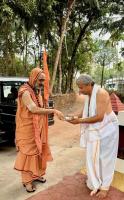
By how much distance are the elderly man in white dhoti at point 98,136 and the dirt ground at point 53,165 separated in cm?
105

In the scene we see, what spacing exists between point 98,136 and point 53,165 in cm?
209

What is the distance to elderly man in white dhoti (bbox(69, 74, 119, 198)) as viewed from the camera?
156 inches

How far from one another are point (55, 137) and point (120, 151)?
3898mm

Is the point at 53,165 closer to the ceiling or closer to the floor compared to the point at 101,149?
closer to the floor

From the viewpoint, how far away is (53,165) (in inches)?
231

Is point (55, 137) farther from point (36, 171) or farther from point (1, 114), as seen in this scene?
point (36, 171)

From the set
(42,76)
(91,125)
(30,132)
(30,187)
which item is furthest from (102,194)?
(42,76)

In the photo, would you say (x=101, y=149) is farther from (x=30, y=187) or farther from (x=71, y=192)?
(x=30, y=187)

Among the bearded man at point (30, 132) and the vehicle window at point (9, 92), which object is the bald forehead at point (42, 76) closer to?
the bearded man at point (30, 132)

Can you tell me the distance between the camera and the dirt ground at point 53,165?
4.65m

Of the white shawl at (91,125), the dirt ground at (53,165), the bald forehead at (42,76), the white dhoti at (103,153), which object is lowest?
the dirt ground at (53,165)

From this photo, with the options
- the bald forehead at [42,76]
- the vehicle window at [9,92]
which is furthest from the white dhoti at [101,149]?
the vehicle window at [9,92]

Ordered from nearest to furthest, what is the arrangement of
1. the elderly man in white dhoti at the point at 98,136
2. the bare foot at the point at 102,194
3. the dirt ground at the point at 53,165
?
the elderly man in white dhoti at the point at 98,136 → the bare foot at the point at 102,194 → the dirt ground at the point at 53,165

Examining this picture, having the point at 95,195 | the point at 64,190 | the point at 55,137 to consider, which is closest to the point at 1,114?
the point at 55,137
